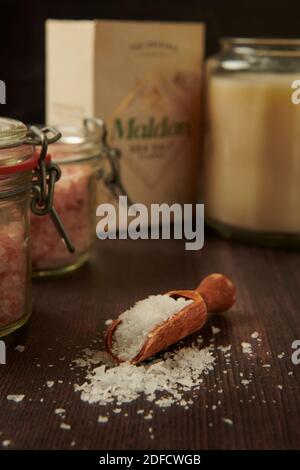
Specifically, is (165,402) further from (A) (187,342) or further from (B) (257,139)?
(B) (257,139)

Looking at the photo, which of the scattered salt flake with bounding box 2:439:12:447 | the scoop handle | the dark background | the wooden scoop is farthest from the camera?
the dark background

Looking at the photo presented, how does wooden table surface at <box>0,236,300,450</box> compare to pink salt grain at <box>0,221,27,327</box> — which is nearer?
wooden table surface at <box>0,236,300,450</box>

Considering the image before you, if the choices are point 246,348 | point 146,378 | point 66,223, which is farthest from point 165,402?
point 66,223

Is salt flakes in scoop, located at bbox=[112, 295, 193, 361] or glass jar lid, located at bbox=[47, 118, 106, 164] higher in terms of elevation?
glass jar lid, located at bbox=[47, 118, 106, 164]

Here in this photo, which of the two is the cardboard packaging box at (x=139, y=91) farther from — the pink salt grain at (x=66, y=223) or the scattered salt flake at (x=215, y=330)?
the scattered salt flake at (x=215, y=330)

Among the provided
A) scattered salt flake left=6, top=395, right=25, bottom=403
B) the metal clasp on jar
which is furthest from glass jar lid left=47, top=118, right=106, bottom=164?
scattered salt flake left=6, top=395, right=25, bottom=403

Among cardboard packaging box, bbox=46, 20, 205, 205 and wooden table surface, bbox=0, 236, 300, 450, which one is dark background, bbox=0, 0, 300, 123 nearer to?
cardboard packaging box, bbox=46, 20, 205, 205

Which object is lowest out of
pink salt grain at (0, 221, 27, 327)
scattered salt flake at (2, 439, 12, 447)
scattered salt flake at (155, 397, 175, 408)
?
scattered salt flake at (155, 397, 175, 408)

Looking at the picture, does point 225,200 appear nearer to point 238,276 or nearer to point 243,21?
point 238,276
